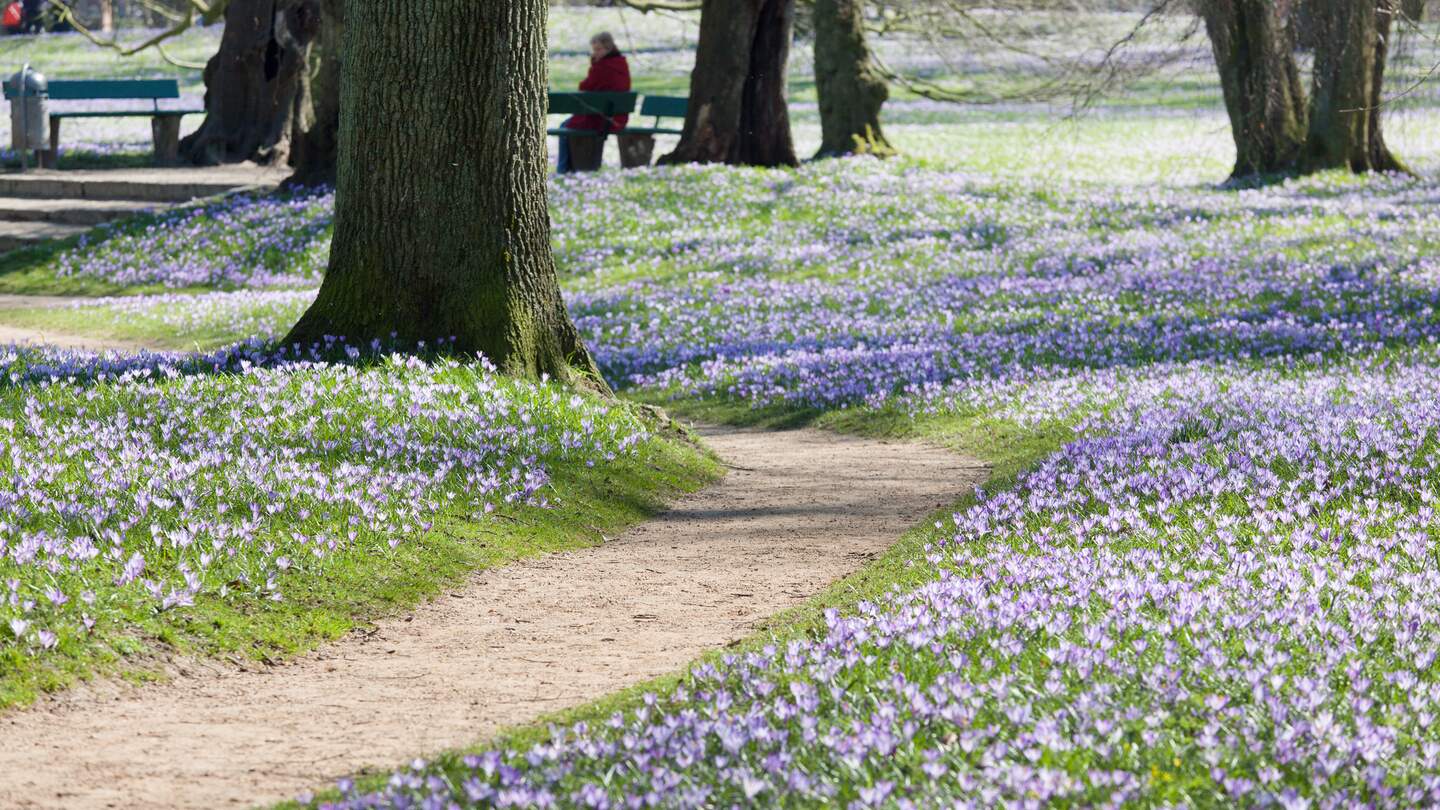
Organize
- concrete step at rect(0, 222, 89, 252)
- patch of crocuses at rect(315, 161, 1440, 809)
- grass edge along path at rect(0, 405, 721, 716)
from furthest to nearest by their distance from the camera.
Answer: concrete step at rect(0, 222, 89, 252), grass edge along path at rect(0, 405, 721, 716), patch of crocuses at rect(315, 161, 1440, 809)

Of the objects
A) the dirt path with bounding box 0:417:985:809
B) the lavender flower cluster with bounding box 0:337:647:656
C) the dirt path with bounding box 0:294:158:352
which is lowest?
the dirt path with bounding box 0:294:158:352

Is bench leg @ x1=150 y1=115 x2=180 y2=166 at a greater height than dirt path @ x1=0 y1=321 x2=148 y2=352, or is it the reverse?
bench leg @ x1=150 y1=115 x2=180 y2=166

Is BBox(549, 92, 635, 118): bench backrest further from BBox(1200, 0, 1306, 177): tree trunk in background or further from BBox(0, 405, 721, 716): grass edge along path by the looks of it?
BBox(0, 405, 721, 716): grass edge along path

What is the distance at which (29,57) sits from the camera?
196 ft

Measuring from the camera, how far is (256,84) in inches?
1016

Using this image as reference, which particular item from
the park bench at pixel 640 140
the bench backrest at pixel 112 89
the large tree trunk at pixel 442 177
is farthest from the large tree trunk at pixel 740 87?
the large tree trunk at pixel 442 177

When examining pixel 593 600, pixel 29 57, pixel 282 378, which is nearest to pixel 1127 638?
pixel 593 600

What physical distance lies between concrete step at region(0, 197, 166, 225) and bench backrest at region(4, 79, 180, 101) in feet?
13.6

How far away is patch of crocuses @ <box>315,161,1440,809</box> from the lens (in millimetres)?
3920

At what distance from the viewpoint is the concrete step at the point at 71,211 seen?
22406 mm

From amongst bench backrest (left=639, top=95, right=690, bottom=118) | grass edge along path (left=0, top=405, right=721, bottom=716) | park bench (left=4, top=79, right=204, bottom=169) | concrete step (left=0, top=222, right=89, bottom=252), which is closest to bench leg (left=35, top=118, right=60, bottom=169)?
park bench (left=4, top=79, right=204, bottom=169)

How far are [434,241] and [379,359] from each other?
80cm

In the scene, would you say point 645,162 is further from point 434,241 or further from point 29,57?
point 29,57

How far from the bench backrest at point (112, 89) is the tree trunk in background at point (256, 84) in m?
1.05
